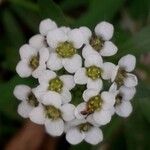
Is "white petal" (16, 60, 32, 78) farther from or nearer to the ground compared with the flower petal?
nearer to the ground

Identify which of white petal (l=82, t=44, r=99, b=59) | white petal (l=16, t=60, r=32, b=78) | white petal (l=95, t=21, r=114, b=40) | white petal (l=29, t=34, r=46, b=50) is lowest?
A: white petal (l=16, t=60, r=32, b=78)

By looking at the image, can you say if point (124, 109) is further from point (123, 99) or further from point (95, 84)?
point (95, 84)

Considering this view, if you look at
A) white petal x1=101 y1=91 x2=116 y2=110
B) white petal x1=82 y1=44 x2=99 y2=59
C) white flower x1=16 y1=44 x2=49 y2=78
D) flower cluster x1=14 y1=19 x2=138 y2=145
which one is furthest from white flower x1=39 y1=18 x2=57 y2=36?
white petal x1=101 y1=91 x2=116 y2=110

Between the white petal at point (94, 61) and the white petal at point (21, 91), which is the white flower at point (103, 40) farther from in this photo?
the white petal at point (21, 91)

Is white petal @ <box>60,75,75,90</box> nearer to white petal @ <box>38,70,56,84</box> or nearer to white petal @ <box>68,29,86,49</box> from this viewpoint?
white petal @ <box>38,70,56,84</box>

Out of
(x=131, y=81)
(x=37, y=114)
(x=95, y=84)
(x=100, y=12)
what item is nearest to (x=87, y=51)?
(x=95, y=84)

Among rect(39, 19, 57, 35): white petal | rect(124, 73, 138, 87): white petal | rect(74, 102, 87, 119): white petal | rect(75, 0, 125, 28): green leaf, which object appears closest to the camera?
rect(74, 102, 87, 119): white petal

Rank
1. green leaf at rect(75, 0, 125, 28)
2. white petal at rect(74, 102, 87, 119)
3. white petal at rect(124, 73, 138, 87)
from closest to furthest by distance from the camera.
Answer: white petal at rect(74, 102, 87, 119), white petal at rect(124, 73, 138, 87), green leaf at rect(75, 0, 125, 28)

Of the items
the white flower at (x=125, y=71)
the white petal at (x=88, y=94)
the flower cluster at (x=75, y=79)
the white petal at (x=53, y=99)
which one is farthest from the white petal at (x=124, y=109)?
the white petal at (x=53, y=99)
